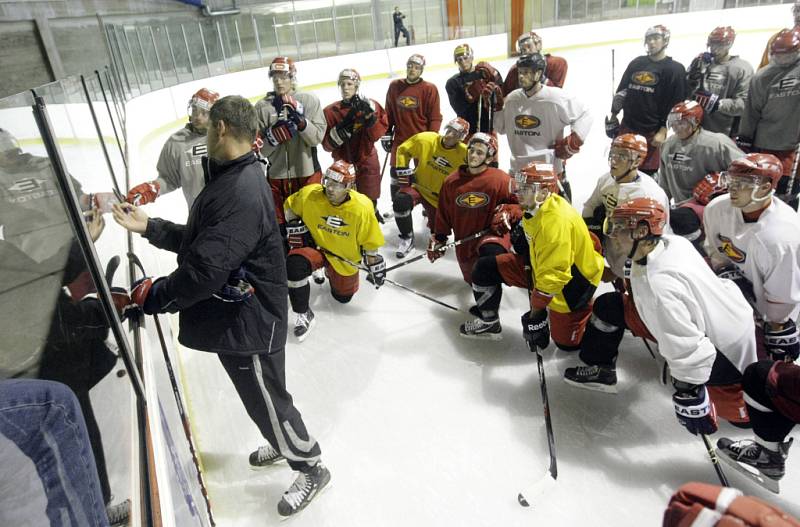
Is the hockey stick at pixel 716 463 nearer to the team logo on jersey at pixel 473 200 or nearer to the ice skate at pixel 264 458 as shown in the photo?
the ice skate at pixel 264 458

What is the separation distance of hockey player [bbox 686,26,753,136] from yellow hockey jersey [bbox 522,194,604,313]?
2044mm

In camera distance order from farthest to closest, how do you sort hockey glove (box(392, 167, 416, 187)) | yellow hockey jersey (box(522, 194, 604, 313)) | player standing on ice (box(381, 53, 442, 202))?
player standing on ice (box(381, 53, 442, 202)), hockey glove (box(392, 167, 416, 187)), yellow hockey jersey (box(522, 194, 604, 313))

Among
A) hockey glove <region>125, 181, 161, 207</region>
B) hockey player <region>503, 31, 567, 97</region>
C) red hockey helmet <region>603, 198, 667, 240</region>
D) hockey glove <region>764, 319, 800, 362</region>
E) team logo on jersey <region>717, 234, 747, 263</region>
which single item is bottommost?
hockey glove <region>764, 319, 800, 362</region>

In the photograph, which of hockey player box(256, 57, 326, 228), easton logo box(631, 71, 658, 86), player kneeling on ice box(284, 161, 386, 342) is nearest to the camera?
player kneeling on ice box(284, 161, 386, 342)

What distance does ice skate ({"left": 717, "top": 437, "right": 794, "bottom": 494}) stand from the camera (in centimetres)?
164

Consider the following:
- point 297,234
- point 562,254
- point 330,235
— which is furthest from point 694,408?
point 297,234

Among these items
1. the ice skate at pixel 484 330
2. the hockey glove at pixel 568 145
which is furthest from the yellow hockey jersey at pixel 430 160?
the ice skate at pixel 484 330

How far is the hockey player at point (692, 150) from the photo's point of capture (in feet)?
9.12

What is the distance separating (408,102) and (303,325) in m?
2.04

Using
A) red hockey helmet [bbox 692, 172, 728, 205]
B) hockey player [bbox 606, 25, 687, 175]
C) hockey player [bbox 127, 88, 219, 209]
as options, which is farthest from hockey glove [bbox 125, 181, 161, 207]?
hockey player [bbox 606, 25, 687, 175]

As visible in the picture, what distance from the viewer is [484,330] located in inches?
102

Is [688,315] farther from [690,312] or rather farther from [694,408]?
[694,408]

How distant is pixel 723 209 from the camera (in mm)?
2217

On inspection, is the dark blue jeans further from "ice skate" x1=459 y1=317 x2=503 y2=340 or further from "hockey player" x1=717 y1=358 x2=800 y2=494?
"ice skate" x1=459 y1=317 x2=503 y2=340
